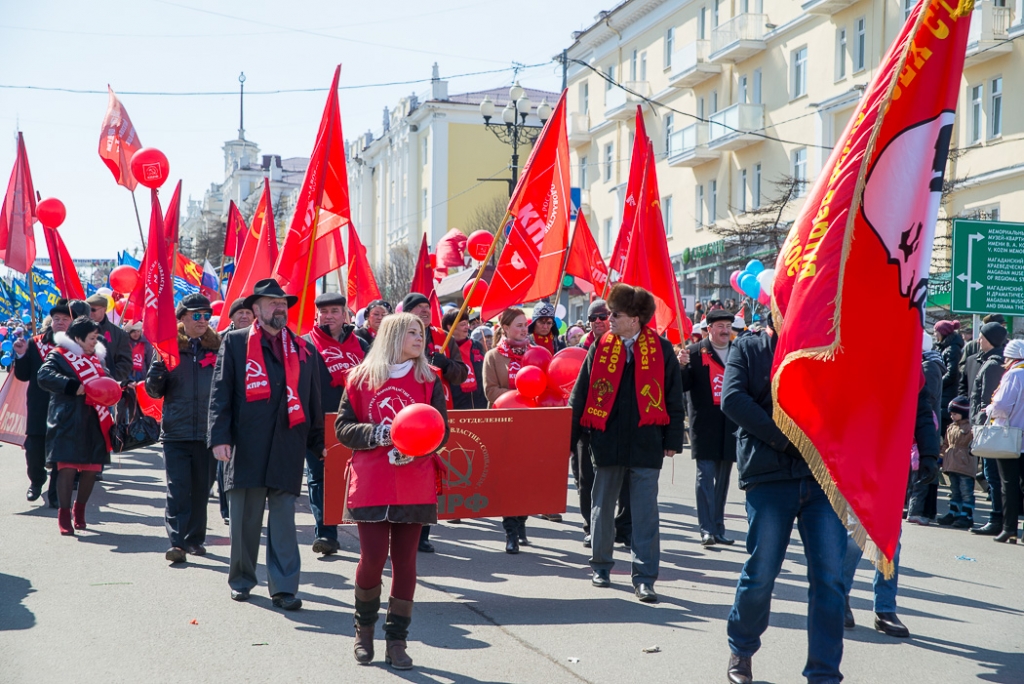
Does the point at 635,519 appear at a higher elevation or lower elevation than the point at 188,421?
lower

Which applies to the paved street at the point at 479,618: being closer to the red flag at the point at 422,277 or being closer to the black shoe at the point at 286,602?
the black shoe at the point at 286,602

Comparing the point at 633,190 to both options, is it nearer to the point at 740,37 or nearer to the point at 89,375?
the point at 89,375

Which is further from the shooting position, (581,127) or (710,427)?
(581,127)

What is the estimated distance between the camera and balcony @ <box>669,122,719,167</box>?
35156 mm

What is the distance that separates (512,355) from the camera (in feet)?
33.2

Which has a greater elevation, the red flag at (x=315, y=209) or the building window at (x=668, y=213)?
the building window at (x=668, y=213)

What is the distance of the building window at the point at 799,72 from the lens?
1213 inches

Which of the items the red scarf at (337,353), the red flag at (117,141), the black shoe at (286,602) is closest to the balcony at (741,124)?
the red flag at (117,141)

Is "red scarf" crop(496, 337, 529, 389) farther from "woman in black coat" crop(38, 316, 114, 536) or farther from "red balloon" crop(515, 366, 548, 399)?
"woman in black coat" crop(38, 316, 114, 536)

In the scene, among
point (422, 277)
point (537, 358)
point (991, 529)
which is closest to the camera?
point (537, 358)

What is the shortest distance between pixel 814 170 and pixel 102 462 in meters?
23.8

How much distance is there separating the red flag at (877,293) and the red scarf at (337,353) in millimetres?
4829

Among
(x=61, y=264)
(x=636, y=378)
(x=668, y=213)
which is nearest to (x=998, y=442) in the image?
(x=636, y=378)

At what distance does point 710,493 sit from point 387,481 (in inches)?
185
